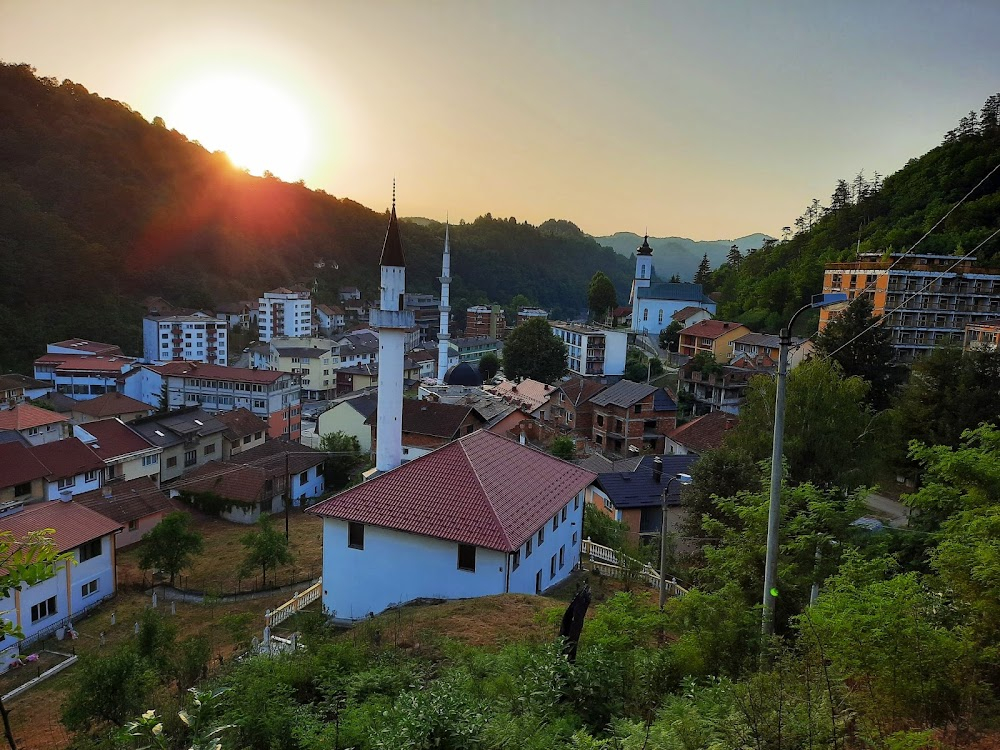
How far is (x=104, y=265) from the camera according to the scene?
71938 mm

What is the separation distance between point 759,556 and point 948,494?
3258mm


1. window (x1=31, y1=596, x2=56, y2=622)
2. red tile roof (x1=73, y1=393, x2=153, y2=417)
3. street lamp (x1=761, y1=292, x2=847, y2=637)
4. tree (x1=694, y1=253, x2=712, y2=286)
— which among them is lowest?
window (x1=31, y1=596, x2=56, y2=622)

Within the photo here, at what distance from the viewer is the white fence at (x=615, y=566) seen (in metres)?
15.8

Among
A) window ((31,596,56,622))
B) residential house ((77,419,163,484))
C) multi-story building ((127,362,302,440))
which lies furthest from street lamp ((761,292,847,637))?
multi-story building ((127,362,302,440))

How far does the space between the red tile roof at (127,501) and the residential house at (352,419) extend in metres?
12.2

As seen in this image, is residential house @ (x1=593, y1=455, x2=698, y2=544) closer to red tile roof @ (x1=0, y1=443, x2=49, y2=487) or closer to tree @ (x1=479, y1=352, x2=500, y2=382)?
red tile roof @ (x1=0, y1=443, x2=49, y2=487)

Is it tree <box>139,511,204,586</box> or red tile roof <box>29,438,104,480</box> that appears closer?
tree <box>139,511,204,586</box>

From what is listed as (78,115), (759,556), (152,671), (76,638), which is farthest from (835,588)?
(78,115)

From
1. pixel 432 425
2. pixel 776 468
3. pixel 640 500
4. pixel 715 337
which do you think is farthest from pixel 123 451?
pixel 715 337

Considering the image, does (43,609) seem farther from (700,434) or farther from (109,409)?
(700,434)

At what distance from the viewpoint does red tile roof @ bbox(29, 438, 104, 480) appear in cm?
2695

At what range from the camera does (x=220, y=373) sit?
46.6m

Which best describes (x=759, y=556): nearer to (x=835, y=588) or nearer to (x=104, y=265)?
(x=835, y=588)

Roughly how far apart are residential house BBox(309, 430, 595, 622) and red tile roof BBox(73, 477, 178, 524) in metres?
15.9
